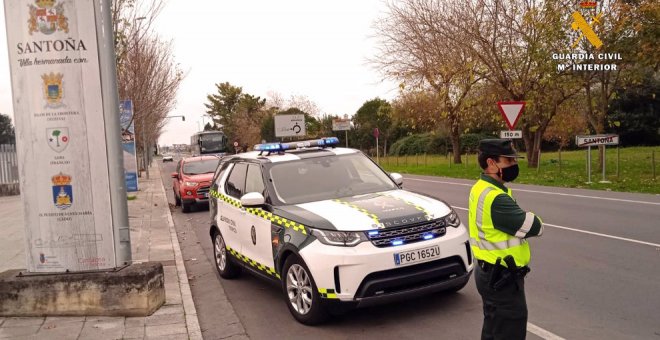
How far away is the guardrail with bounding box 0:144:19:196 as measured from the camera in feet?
74.7

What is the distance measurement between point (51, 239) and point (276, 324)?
2.64 metres

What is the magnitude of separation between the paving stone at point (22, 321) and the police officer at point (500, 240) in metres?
4.61

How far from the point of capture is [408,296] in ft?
16.6

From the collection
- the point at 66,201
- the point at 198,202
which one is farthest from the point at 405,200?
the point at 198,202

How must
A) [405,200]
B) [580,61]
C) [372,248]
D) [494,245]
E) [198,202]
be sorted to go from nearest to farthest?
[494,245] → [372,248] → [405,200] → [198,202] → [580,61]

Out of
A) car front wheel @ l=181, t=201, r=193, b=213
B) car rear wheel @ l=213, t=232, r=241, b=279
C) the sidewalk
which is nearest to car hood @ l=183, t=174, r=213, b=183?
car front wheel @ l=181, t=201, r=193, b=213

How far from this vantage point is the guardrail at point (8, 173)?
22761mm

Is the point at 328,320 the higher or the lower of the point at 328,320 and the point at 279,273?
the lower

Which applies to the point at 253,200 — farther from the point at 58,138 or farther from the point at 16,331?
the point at 16,331

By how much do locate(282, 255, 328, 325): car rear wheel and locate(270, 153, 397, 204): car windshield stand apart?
823 millimetres

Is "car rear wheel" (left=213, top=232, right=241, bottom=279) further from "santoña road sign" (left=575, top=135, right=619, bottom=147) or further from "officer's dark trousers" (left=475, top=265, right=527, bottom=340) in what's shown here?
"santoña road sign" (left=575, top=135, right=619, bottom=147)

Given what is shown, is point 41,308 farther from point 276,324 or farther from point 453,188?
point 453,188

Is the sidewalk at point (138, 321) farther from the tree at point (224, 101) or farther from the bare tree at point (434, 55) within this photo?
the tree at point (224, 101)

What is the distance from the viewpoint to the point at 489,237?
11.7ft
